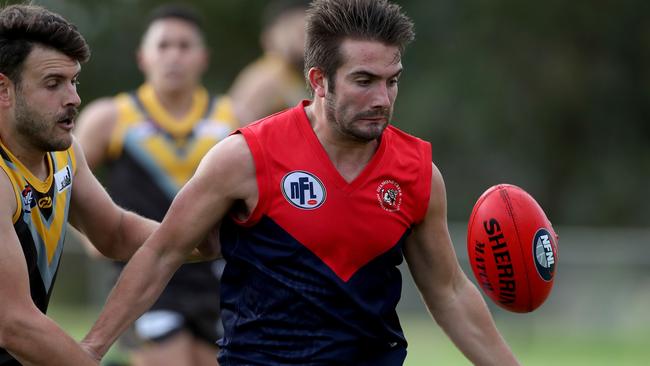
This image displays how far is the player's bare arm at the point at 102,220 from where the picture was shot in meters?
5.21

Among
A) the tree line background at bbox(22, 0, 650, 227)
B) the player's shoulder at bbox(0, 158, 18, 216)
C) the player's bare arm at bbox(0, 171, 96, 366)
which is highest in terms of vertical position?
the tree line background at bbox(22, 0, 650, 227)

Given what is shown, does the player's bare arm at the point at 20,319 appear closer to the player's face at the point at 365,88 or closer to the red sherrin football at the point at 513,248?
the player's face at the point at 365,88

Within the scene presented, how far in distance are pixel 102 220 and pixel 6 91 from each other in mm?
792

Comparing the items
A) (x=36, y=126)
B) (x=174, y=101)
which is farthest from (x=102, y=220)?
(x=174, y=101)

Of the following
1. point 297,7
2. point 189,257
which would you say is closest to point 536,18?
point 297,7

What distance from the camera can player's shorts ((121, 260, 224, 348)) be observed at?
7543mm

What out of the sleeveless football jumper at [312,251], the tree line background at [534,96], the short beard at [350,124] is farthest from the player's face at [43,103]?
the tree line background at [534,96]

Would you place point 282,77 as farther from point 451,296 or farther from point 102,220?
point 451,296

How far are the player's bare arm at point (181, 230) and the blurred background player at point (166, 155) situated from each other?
A: 8.83 feet

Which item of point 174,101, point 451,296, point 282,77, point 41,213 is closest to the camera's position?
point 41,213

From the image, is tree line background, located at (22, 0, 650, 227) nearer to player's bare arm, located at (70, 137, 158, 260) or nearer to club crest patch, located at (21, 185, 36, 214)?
player's bare arm, located at (70, 137, 158, 260)

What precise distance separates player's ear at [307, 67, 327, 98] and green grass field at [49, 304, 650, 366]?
8.12 meters

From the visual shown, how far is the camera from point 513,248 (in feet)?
A: 16.4

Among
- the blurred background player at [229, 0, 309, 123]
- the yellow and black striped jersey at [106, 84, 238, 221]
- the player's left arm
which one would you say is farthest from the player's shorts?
the player's left arm
